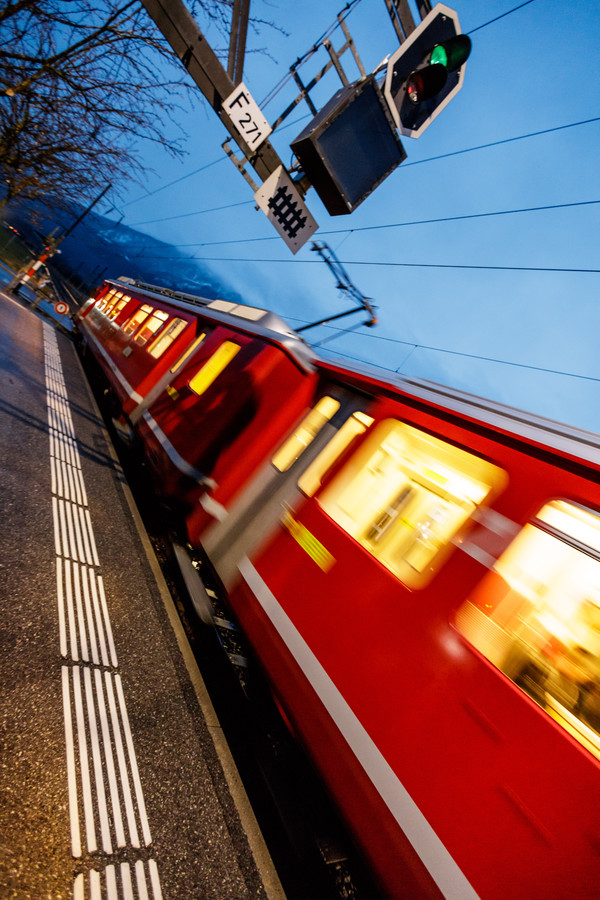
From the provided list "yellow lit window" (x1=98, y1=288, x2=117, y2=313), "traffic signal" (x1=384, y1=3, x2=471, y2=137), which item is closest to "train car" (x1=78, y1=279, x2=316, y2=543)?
"traffic signal" (x1=384, y1=3, x2=471, y2=137)

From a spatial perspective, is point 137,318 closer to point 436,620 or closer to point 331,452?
point 331,452

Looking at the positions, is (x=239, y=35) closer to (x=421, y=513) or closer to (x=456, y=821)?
(x=421, y=513)

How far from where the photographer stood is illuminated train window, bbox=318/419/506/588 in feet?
6.66

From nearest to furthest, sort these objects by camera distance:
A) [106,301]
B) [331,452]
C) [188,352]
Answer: [331,452] → [188,352] → [106,301]

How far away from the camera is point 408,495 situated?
230cm

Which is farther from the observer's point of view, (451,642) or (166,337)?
(166,337)

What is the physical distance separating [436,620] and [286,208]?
404cm

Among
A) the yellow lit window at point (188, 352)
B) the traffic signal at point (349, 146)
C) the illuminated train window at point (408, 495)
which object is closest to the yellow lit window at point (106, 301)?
the yellow lit window at point (188, 352)

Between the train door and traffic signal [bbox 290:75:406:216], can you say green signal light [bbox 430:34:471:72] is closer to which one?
traffic signal [bbox 290:75:406:216]

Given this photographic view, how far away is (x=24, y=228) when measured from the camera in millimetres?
44625

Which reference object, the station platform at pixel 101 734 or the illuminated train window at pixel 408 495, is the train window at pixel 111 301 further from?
the illuminated train window at pixel 408 495

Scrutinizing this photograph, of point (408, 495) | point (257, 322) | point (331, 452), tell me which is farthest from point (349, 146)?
point (408, 495)

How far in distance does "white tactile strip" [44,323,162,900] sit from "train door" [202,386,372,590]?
112cm

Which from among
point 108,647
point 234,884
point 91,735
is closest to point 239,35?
point 108,647
